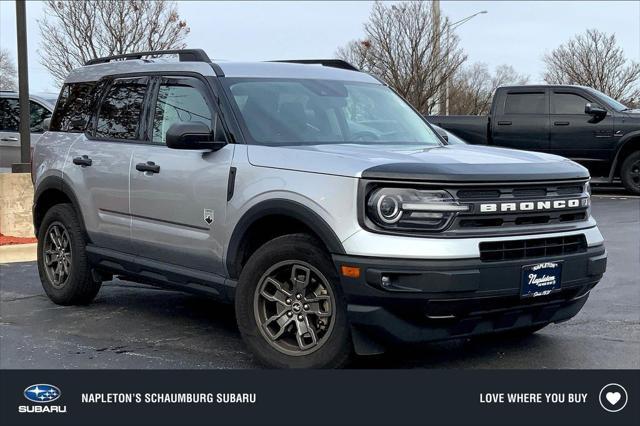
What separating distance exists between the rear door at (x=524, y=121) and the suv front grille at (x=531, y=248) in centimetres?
1132

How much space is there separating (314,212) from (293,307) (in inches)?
22.4

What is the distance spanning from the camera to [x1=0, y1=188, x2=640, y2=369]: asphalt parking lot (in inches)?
201

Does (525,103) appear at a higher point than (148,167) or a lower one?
higher

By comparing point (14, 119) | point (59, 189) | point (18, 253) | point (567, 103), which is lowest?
point (18, 253)

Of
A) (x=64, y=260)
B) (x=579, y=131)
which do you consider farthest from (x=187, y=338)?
(x=579, y=131)

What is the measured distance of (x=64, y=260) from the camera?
673 centimetres

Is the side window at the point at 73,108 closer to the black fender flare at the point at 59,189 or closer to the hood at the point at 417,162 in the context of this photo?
the black fender flare at the point at 59,189

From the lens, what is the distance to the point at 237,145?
5164 mm

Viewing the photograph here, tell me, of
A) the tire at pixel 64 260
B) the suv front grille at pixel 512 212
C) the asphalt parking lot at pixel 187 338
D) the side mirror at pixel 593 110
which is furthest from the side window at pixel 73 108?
the side mirror at pixel 593 110

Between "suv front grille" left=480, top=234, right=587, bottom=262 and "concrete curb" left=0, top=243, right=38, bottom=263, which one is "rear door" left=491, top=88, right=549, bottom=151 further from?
"suv front grille" left=480, top=234, right=587, bottom=262

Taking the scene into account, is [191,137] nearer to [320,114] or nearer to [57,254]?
[320,114]

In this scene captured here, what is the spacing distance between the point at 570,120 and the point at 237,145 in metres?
11.6

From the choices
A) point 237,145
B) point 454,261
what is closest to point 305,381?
point 454,261

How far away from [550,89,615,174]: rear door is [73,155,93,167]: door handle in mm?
11000
